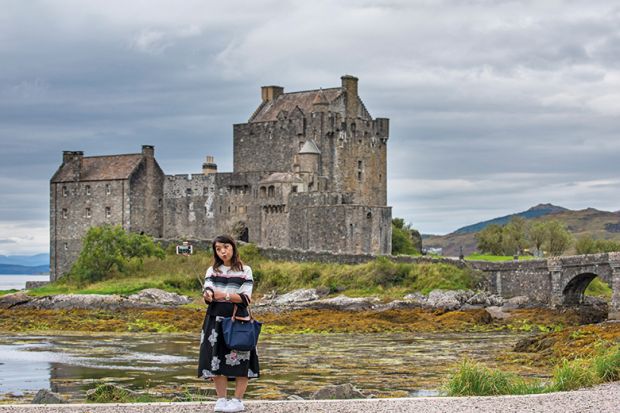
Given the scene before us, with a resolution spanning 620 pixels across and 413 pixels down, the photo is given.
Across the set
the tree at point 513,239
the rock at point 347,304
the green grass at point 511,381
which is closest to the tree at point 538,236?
the tree at point 513,239

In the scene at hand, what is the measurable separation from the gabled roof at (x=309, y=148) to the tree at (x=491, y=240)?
19561 millimetres

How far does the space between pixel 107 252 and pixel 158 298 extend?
26.4ft

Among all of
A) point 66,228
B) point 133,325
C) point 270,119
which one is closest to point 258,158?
point 270,119

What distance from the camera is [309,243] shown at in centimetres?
6056

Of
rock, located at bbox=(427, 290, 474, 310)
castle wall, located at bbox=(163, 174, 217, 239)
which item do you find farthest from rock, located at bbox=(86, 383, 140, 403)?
castle wall, located at bbox=(163, 174, 217, 239)

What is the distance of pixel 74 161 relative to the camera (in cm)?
7112

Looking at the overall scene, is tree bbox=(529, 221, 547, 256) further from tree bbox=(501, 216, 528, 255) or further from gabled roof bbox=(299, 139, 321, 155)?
gabled roof bbox=(299, 139, 321, 155)

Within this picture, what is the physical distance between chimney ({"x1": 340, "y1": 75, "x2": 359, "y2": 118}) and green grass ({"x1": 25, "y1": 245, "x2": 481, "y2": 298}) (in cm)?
1339

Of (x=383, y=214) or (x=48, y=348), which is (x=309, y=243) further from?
(x=48, y=348)

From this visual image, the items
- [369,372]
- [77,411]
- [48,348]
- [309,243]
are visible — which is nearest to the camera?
[77,411]

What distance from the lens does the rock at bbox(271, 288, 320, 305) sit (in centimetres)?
5162

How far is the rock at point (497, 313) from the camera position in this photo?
43.9 metres

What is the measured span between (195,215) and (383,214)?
46.0 ft

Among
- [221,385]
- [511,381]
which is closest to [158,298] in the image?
[511,381]
